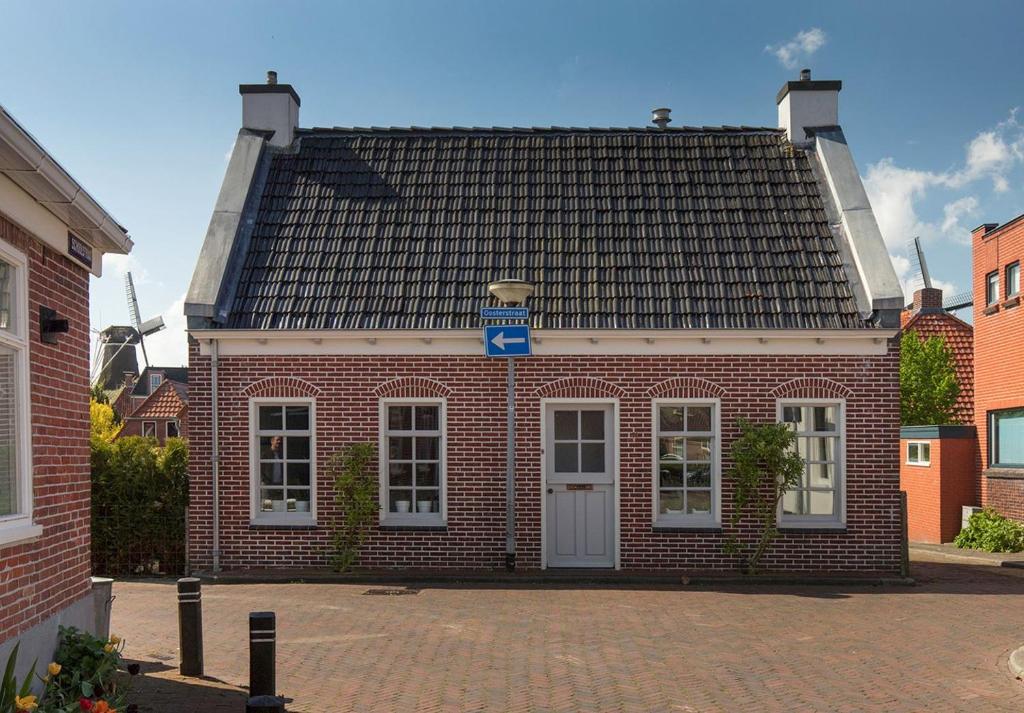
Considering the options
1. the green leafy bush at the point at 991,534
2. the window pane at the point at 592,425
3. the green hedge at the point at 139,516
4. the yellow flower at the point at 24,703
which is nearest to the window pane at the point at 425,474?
the window pane at the point at 592,425

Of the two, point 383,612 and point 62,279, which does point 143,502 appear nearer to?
point 383,612

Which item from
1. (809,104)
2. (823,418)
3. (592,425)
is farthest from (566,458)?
(809,104)

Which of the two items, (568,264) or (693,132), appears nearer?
(568,264)

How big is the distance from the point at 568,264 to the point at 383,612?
20.5ft

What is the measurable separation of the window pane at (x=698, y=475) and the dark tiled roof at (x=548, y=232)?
6.65 ft

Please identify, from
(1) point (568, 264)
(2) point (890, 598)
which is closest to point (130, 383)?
(1) point (568, 264)

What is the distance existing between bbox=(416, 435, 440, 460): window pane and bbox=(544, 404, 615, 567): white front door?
159cm

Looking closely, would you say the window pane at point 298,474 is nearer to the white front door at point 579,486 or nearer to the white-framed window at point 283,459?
the white-framed window at point 283,459

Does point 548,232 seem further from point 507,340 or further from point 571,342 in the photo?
point 507,340

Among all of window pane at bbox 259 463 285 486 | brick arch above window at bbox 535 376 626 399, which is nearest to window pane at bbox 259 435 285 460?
window pane at bbox 259 463 285 486

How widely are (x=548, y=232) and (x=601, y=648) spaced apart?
7964mm

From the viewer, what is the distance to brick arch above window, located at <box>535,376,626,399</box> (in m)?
15.0

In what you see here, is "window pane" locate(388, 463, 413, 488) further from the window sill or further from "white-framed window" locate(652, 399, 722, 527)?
the window sill

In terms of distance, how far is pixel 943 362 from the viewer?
91.9 feet
